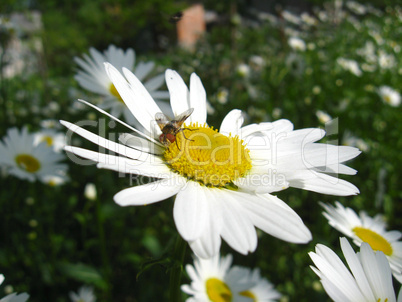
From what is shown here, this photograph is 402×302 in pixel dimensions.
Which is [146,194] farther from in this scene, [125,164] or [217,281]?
[217,281]

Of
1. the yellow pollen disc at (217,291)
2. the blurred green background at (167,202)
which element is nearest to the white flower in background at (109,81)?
the blurred green background at (167,202)

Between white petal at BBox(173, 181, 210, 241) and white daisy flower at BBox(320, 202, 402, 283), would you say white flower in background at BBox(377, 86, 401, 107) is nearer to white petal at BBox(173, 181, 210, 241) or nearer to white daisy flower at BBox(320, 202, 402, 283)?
white daisy flower at BBox(320, 202, 402, 283)

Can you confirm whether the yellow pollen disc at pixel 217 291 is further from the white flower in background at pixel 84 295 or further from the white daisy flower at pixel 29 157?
the white daisy flower at pixel 29 157

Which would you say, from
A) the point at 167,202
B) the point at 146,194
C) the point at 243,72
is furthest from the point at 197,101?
the point at 243,72

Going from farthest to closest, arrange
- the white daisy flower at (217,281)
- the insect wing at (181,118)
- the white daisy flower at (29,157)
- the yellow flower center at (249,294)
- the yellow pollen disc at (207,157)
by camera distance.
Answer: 1. the white daisy flower at (29,157)
2. the yellow flower center at (249,294)
3. the white daisy flower at (217,281)
4. the insect wing at (181,118)
5. the yellow pollen disc at (207,157)

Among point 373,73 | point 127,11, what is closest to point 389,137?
point 373,73

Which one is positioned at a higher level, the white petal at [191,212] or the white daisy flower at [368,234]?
the white petal at [191,212]

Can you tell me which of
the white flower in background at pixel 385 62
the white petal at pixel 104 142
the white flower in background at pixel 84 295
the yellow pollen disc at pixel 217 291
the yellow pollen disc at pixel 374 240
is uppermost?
the white flower in background at pixel 385 62
